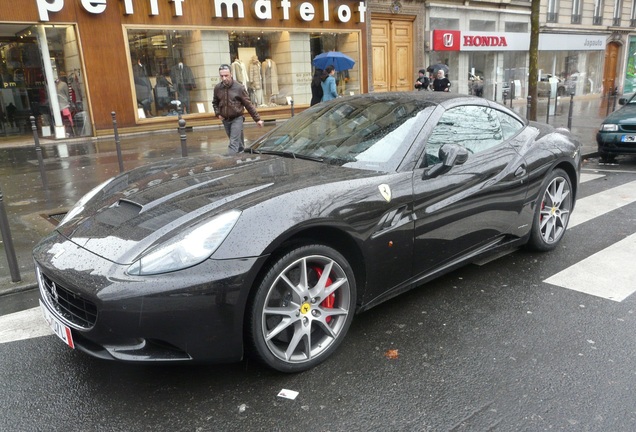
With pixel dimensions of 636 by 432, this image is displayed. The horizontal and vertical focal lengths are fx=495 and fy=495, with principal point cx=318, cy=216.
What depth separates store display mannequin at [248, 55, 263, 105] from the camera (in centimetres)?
1666

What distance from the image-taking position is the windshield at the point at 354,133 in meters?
3.44

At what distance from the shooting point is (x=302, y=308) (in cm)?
282

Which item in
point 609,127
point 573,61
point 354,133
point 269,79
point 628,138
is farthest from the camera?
point 573,61

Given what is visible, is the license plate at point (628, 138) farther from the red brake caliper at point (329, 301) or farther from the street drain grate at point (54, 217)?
the street drain grate at point (54, 217)

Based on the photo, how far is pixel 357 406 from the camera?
2.56m

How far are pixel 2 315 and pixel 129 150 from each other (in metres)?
8.60

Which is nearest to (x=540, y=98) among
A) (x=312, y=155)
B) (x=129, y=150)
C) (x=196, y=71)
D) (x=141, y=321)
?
(x=196, y=71)

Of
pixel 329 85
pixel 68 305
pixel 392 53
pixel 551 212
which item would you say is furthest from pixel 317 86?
pixel 68 305

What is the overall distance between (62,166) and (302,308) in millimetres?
8816

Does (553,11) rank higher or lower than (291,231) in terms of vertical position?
higher

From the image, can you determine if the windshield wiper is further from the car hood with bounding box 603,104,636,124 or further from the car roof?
the car hood with bounding box 603,104,636,124

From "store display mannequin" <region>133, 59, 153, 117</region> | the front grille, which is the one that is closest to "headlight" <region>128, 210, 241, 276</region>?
the front grille

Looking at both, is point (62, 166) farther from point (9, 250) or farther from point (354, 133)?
point (354, 133)

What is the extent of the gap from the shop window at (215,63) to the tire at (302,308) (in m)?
13.2
